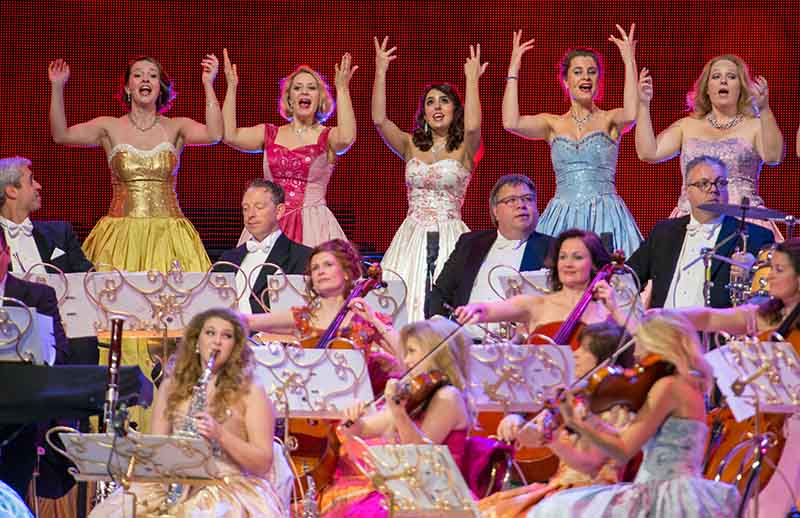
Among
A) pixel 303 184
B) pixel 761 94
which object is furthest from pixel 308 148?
pixel 761 94

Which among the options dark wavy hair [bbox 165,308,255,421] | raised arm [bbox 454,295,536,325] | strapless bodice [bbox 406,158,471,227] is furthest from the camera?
strapless bodice [bbox 406,158,471,227]

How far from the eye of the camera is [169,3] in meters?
8.18

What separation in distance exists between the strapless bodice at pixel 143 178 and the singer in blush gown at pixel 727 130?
207 cm

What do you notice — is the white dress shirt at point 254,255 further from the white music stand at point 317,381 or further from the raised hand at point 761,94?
the raised hand at point 761,94

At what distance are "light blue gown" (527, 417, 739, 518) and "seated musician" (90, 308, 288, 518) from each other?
0.83 m

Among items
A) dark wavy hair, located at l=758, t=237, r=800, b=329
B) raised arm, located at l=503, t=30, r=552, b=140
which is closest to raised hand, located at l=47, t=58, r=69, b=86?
raised arm, located at l=503, t=30, r=552, b=140

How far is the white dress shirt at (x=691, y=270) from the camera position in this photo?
588 cm

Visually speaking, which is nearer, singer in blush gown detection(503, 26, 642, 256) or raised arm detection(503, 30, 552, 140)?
singer in blush gown detection(503, 26, 642, 256)

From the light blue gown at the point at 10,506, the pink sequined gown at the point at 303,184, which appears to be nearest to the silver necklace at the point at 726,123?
the pink sequined gown at the point at 303,184

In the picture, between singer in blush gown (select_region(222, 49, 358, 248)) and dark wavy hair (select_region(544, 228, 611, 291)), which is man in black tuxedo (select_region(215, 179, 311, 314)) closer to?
singer in blush gown (select_region(222, 49, 358, 248))

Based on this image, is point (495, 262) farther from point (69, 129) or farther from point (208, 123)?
point (69, 129)

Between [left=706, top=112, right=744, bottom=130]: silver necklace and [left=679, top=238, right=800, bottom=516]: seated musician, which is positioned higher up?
[left=706, top=112, right=744, bottom=130]: silver necklace

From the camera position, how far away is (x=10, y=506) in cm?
438

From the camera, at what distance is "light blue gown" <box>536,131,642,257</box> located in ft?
21.4
